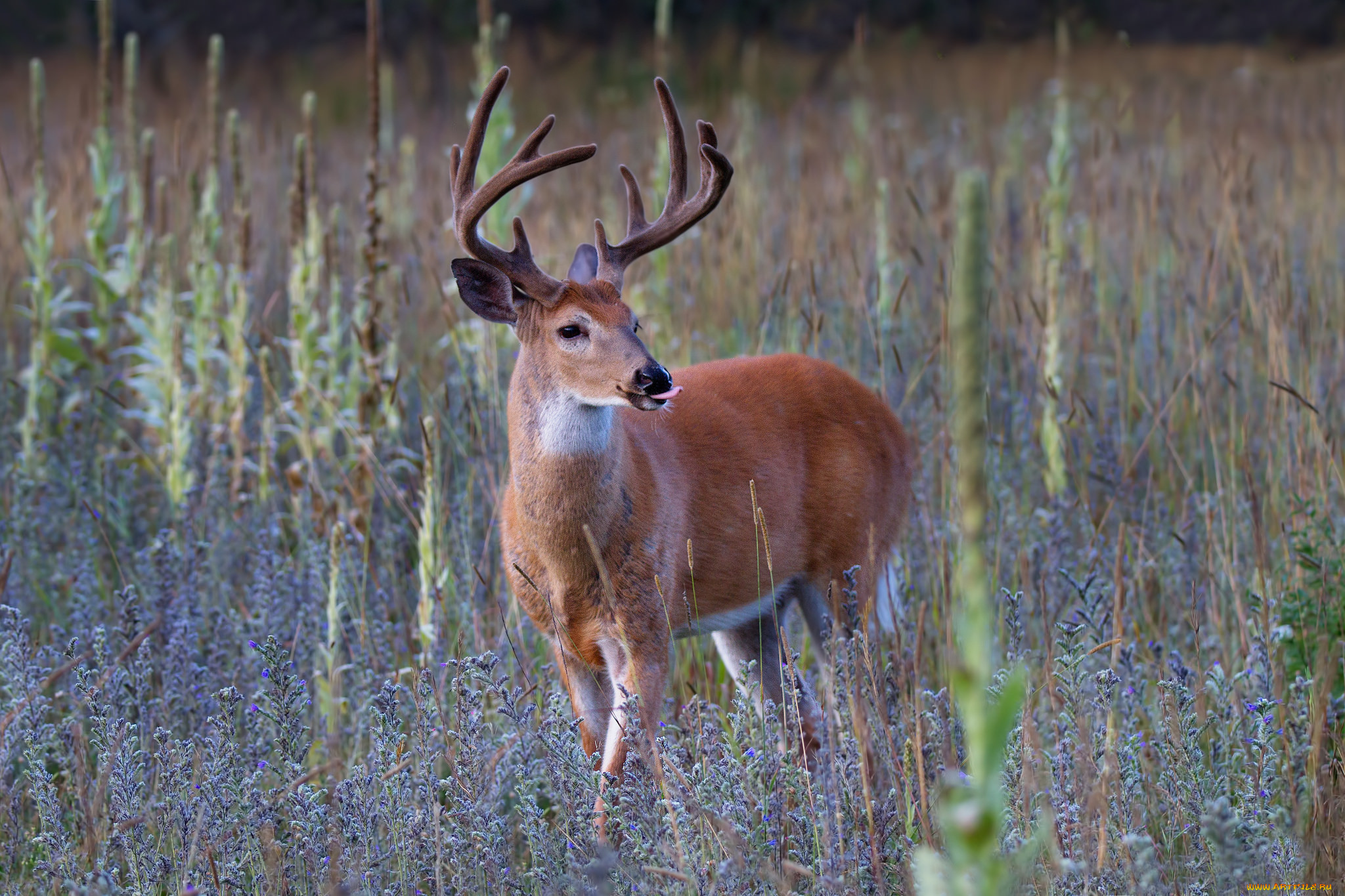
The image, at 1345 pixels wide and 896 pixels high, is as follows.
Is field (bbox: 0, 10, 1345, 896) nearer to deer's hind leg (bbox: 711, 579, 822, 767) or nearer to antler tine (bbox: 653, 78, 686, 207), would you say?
deer's hind leg (bbox: 711, 579, 822, 767)

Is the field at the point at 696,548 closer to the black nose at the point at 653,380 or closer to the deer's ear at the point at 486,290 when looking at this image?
the deer's ear at the point at 486,290

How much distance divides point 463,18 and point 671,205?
13993mm

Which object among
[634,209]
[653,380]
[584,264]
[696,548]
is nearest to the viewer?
[653,380]

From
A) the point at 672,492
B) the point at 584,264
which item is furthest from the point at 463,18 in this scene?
the point at 672,492

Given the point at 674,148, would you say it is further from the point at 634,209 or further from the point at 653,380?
the point at 653,380

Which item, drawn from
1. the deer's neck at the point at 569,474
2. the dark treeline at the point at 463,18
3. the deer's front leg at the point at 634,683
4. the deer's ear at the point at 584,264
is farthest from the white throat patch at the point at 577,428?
the dark treeline at the point at 463,18

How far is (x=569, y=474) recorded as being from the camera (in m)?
2.85

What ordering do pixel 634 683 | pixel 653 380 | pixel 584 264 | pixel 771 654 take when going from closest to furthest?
pixel 653 380 → pixel 634 683 → pixel 584 264 → pixel 771 654

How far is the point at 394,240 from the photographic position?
7016 millimetres

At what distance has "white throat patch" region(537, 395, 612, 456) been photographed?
112 inches

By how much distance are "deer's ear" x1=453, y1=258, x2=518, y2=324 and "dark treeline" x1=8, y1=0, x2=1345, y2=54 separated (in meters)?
12.0

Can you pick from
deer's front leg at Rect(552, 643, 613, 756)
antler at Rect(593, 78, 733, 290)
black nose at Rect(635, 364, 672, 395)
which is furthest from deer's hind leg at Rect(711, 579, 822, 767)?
antler at Rect(593, 78, 733, 290)

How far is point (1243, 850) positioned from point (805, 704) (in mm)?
1539

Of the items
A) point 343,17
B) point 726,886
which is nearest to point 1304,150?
point 726,886
